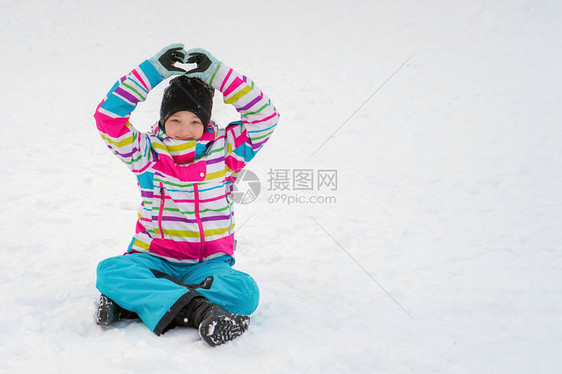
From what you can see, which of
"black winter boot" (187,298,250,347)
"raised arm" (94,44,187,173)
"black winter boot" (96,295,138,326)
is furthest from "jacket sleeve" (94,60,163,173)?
"black winter boot" (187,298,250,347)

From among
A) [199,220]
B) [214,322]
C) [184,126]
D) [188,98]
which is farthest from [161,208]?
[214,322]

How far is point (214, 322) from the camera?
1.73m

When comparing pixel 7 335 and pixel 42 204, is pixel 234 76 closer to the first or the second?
pixel 7 335

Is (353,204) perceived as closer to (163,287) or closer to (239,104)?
(239,104)

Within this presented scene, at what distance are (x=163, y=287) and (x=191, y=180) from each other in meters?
0.51

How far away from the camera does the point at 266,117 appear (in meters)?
2.20

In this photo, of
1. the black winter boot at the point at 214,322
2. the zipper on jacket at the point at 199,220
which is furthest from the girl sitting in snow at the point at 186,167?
the black winter boot at the point at 214,322

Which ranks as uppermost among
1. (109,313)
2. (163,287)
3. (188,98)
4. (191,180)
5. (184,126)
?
(188,98)

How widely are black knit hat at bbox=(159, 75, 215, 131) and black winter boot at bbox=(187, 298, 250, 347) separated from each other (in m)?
0.82

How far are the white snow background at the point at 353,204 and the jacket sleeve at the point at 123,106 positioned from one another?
68 centimetres

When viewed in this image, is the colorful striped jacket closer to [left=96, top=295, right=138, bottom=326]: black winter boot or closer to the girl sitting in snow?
the girl sitting in snow

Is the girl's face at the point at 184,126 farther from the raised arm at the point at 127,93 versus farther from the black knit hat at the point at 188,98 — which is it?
the raised arm at the point at 127,93

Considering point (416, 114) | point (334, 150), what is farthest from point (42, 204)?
point (416, 114)

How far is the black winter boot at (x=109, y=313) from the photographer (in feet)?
6.20
